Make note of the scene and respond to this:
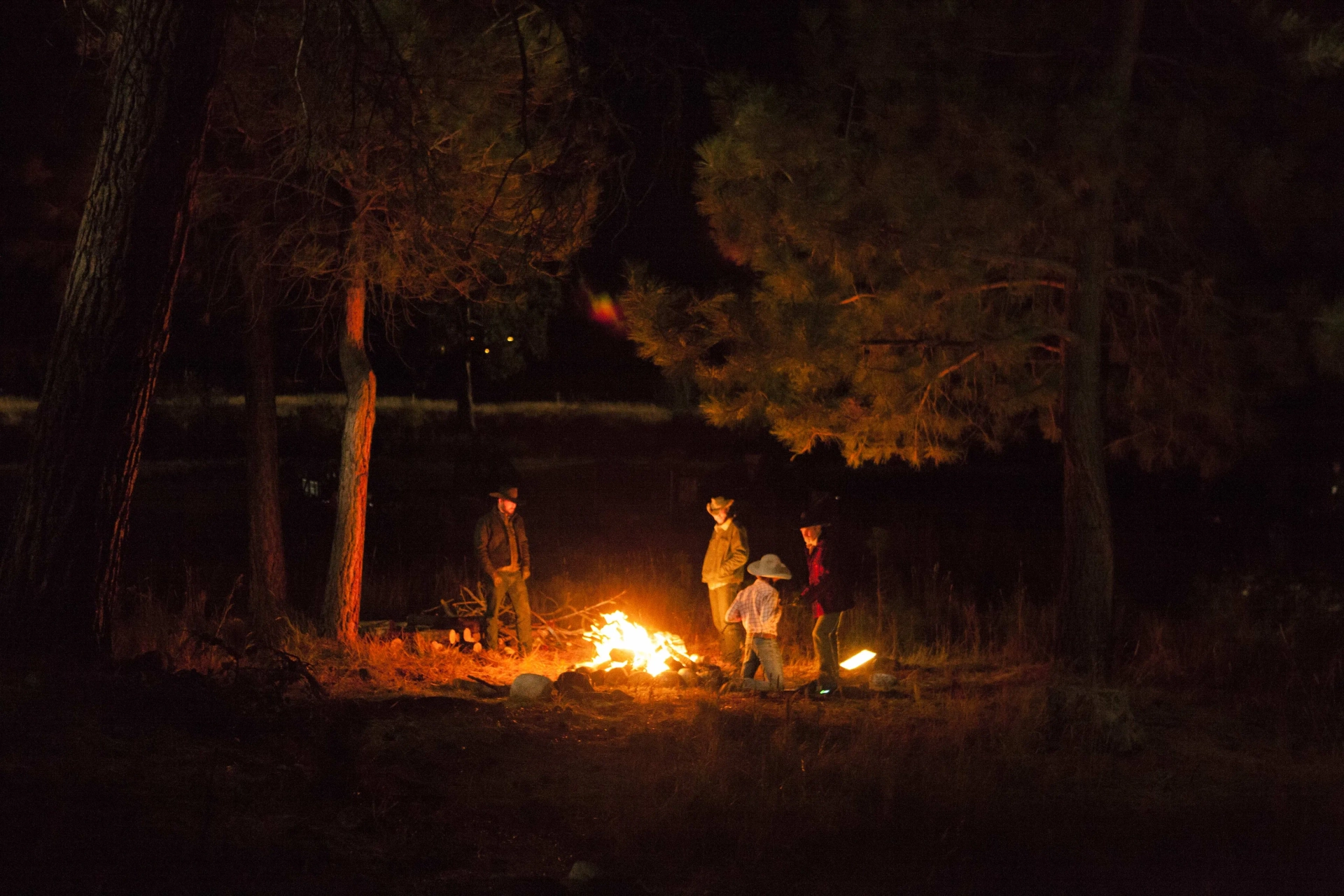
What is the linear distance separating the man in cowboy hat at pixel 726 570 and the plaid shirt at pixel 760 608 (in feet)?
3.81

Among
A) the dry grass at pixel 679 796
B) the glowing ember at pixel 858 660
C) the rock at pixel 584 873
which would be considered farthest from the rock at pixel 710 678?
the rock at pixel 584 873

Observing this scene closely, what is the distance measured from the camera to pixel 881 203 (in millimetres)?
10203

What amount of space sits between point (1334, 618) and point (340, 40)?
10898mm

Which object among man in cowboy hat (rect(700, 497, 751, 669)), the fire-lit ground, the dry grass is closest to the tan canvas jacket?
man in cowboy hat (rect(700, 497, 751, 669))

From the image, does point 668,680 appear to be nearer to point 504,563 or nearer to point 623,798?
point 504,563

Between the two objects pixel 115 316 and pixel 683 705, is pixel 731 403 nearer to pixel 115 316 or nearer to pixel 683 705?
pixel 683 705

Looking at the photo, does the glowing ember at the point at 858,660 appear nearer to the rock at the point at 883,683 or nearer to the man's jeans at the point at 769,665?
the rock at the point at 883,683

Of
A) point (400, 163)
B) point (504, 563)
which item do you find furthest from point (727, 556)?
point (400, 163)

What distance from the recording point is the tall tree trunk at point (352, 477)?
10875mm

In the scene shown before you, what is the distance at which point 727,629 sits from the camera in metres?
10.6

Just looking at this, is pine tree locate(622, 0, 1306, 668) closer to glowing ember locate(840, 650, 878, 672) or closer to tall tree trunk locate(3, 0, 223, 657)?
glowing ember locate(840, 650, 878, 672)

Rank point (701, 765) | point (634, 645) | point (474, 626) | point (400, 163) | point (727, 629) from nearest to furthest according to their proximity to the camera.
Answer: point (701, 765)
point (400, 163)
point (634, 645)
point (727, 629)
point (474, 626)

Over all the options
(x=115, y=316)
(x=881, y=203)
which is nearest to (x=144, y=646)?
(x=115, y=316)

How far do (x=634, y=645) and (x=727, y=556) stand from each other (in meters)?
1.20
